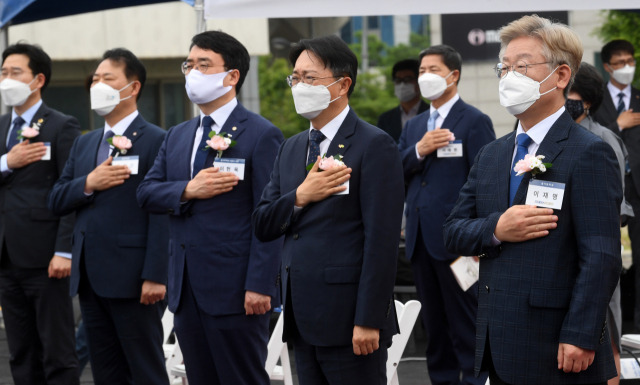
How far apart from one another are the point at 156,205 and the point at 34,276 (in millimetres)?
1669

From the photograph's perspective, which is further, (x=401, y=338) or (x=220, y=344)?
(x=401, y=338)

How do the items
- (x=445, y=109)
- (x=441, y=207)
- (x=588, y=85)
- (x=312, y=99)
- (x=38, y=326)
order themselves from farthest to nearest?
(x=445, y=109)
(x=441, y=207)
(x=38, y=326)
(x=588, y=85)
(x=312, y=99)

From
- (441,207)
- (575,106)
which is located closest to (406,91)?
(441,207)

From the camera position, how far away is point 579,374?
11.4 ft

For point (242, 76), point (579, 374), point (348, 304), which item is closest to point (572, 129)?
point (579, 374)

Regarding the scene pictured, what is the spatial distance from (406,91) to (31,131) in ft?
10.9

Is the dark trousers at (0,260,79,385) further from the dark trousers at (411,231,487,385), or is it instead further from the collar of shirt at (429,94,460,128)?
the collar of shirt at (429,94,460,128)

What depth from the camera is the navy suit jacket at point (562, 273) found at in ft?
11.1

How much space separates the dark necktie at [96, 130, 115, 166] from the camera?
228 inches

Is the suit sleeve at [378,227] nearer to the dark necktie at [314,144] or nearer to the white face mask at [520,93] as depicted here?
the dark necktie at [314,144]

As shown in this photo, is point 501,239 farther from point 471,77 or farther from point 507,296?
point 471,77

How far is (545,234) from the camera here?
3.47m

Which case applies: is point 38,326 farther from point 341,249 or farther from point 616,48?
point 616,48

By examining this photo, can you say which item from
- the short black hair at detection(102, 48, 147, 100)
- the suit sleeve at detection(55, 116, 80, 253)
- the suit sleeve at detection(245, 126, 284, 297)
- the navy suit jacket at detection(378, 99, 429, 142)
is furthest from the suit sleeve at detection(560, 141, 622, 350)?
the navy suit jacket at detection(378, 99, 429, 142)
